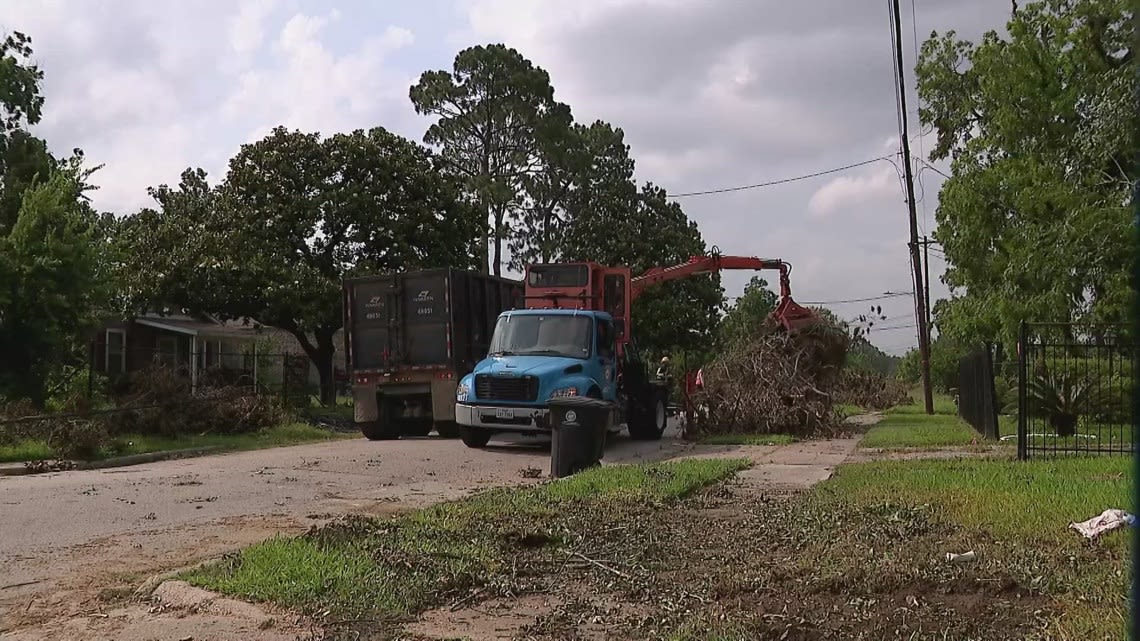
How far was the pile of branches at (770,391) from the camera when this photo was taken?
835 inches

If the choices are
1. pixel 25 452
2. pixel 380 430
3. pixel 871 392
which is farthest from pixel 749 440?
pixel 871 392

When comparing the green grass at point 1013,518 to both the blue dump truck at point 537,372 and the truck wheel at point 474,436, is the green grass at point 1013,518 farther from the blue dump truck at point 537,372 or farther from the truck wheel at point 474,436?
the truck wheel at point 474,436

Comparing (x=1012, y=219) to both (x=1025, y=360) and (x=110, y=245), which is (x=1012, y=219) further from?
(x=110, y=245)

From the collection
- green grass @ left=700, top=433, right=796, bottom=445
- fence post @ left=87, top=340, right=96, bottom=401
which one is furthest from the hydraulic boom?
fence post @ left=87, top=340, right=96, bottom=401

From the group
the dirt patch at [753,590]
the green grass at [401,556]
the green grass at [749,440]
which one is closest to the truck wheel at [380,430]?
the green grass at [749,440]

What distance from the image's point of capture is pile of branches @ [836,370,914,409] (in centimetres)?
3875

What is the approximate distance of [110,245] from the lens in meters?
22.1

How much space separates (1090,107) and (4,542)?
21.7m

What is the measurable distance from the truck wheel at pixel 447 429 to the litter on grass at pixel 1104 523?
14.1 meters

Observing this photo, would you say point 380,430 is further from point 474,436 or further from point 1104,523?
point 1104,523

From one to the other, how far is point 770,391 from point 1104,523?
13.6m

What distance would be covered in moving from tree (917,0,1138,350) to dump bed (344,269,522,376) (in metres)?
11.8

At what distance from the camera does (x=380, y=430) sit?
69.8ft

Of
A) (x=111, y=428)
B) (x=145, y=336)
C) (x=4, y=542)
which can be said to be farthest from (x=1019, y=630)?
(x=145, y=336)
